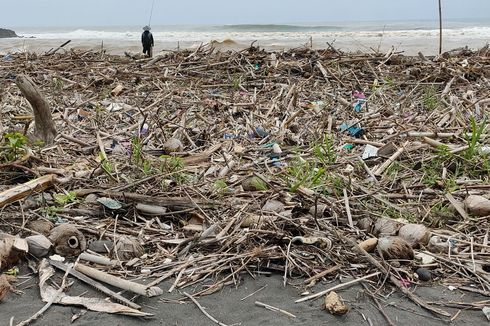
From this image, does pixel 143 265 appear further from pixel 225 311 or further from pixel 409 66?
pixel 409 66

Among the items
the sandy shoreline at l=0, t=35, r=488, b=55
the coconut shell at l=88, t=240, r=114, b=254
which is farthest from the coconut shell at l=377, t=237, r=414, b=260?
the sandy shoreline at l=0, t=35, r=488, b=55

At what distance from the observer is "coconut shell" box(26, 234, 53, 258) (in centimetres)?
262

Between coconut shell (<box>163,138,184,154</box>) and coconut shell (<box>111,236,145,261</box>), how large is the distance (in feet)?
5.06

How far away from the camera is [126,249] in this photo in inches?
107

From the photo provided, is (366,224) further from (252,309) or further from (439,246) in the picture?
(252,309)

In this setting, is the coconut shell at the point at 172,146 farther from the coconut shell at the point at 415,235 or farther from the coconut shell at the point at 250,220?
the coconut shell at the point at 415,235

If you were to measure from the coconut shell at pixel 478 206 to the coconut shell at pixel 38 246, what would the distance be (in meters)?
2.27

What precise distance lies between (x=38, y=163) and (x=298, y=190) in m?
1.82

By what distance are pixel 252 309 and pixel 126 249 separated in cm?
78

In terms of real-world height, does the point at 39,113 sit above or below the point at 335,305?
above

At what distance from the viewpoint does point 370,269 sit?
2518mm

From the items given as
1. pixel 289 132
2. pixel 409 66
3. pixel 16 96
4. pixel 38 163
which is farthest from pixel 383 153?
pixel 16 96

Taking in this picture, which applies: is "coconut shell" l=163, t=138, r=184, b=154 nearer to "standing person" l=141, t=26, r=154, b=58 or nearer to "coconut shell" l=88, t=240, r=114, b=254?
"coconut shell" l=88, t=240, r=114, b=254

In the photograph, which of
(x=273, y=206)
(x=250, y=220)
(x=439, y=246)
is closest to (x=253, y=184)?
(x=273, y=206)
